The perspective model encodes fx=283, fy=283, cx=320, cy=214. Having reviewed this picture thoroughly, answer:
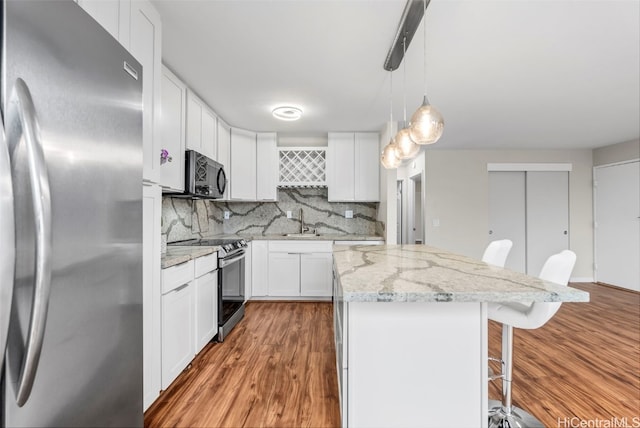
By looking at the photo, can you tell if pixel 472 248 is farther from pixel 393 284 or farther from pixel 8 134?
pixel 8 134

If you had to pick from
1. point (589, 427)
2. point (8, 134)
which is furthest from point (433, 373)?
point (8, 134)

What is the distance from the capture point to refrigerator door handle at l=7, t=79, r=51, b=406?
627 mm

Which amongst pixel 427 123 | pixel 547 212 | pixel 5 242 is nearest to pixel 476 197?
pixel 547 212

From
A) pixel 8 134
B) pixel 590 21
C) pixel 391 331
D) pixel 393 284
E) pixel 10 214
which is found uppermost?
pixel 590 21

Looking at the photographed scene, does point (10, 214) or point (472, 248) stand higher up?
point (10, 214)

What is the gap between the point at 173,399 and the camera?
1752 mm

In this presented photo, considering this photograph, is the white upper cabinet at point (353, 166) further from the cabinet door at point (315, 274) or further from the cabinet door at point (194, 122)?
the cabinet door at point (194, 122)

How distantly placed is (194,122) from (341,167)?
197 cm

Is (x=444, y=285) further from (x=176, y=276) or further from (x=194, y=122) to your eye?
(x=194, y=122)

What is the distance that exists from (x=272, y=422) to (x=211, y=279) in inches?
48.2

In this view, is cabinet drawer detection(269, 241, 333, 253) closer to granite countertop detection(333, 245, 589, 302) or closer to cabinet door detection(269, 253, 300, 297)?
cabinet door detection(269, 253, 300, 297)

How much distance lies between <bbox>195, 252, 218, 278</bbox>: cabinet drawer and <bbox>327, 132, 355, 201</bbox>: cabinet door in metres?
1.94

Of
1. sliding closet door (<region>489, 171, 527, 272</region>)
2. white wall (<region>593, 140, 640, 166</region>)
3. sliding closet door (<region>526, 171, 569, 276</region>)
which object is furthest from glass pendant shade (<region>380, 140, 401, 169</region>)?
white wall (<region>593, 140, 640, 166</region>)

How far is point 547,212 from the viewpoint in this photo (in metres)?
4.93
